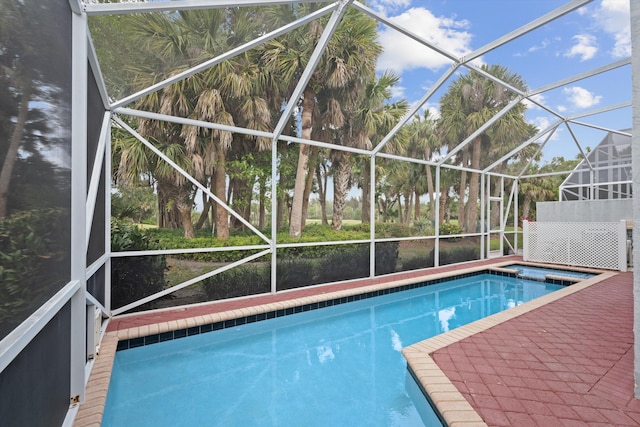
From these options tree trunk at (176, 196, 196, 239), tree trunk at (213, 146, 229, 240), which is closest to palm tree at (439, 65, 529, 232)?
tree trunk at (213, 146, 229, 240)

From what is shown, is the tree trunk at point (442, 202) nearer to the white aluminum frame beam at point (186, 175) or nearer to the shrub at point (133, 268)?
the white aluminum frame beam at point (186, 175)

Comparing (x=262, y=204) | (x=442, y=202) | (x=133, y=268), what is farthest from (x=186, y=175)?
(x=442, y=202)

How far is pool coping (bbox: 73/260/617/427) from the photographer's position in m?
2.43

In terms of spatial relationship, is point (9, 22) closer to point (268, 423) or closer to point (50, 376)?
point (50, 376)

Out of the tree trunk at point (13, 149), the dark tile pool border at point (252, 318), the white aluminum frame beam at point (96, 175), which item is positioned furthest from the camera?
the dark tile pool border at point (252, 318)

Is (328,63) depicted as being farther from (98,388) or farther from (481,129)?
(98,388)

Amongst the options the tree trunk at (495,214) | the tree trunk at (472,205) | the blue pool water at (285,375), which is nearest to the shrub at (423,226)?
the tree trunk at (472,205)

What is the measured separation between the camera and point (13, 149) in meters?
1.25

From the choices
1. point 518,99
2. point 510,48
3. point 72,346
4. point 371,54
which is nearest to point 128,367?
point 72,346

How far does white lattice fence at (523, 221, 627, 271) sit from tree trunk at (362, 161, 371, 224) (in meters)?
6.04

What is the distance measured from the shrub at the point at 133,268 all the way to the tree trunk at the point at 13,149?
3.83m

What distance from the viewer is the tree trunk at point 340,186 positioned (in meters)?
7.74

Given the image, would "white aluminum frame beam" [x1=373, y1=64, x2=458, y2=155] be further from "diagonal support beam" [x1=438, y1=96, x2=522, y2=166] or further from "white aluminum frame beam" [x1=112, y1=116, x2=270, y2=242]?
"white aluminum frame beam" [x1=112, y1=116, x2=270, y2=242]

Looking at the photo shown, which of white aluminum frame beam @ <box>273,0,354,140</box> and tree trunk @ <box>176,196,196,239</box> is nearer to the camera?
white aluminum frame beam @ <box>273,0,354,140</box>
